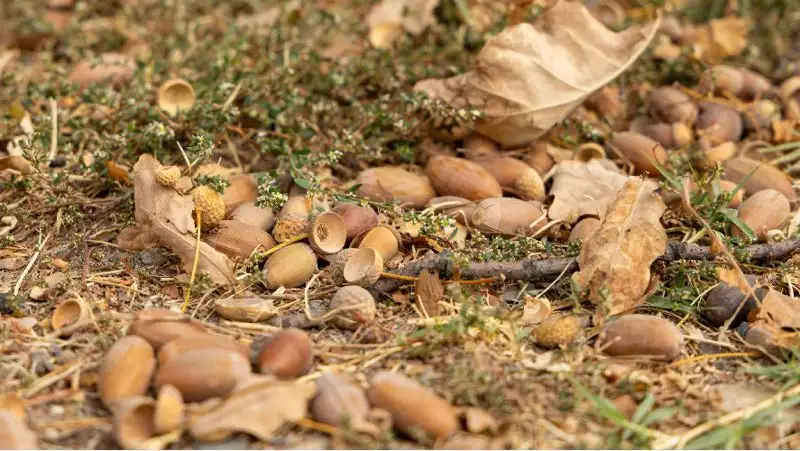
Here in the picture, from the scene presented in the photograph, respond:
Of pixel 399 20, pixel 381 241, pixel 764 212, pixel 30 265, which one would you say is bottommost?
pixel 30 265

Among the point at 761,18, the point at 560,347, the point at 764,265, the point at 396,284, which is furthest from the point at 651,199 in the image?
the point at 761,18

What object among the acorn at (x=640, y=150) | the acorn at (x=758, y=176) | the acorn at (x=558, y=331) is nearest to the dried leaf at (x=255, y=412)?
the acorn at (x=558, y=331)

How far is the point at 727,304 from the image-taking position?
200 cm

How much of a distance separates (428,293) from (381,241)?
25 centimetres

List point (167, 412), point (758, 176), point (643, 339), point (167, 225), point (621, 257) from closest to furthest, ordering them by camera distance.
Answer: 1. point (167, 412)
2. point (643, 339)
3. point (621, 257)
4. point (167, 225)
5. point (758, 176)

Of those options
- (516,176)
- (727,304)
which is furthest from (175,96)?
(727,304)

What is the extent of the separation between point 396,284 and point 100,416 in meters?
0.78

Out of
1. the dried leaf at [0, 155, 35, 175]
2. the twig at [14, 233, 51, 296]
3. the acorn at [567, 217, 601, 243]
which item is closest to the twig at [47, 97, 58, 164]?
the dried leaf at [0, 155, 35, 175]

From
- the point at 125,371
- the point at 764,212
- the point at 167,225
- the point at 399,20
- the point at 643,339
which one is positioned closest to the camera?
the point at 125,371

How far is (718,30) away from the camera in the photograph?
3225 mm

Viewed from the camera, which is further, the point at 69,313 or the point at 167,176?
the point at 167,176

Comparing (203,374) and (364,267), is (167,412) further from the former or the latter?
(364,267)

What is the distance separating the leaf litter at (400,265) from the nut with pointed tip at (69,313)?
4 cm

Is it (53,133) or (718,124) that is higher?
(718,124)
